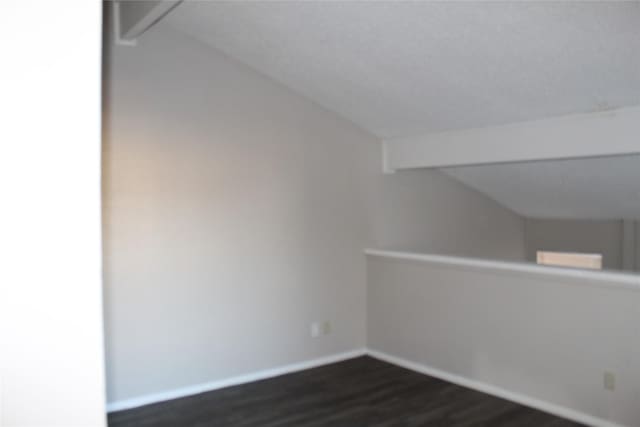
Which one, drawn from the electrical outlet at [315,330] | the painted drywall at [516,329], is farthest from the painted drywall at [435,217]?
the electrical outlet at [315,330]

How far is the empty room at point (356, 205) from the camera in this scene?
10.4ft

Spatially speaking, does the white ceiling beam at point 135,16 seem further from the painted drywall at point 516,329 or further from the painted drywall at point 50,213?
the painted drywall at point 516,329

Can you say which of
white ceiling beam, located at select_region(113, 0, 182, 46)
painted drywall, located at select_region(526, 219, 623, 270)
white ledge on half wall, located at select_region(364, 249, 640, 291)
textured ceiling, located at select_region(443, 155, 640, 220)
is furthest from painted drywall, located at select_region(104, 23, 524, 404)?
painted drywall, located at select_region(526, 219, 623, 270)

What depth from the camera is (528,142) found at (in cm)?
373

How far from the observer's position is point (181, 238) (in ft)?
12.9

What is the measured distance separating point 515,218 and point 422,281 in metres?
2.24

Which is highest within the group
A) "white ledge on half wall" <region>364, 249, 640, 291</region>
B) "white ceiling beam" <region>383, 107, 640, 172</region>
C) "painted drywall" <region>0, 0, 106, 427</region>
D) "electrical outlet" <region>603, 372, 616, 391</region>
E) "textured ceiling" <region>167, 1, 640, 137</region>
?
"textured ceiling" <region>167, 1, 640, 137</region>

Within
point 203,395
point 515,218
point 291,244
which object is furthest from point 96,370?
point 515,218

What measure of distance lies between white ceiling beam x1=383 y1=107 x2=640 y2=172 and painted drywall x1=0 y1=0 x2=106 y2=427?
3.17 meters

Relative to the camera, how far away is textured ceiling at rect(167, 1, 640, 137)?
2.68m

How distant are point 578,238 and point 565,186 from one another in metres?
1.56

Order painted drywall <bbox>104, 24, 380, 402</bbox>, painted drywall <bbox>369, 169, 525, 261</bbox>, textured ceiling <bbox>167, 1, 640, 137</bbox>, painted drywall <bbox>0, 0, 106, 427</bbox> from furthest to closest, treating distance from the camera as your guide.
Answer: painted drywall <bbox>369, 169, 525, 261</bbox>
painted drywall <bbox>104, 24, 380, 402</bbox>
textured ceiling <bbox>167, 1, 640, 137</bbox>
painted drywall <bbox>0, 0, 106, 427</bbox>

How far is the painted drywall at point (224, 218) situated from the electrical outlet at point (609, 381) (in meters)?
2.17

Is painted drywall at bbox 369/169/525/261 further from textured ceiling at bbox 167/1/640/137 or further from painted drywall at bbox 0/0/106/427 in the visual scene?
painted drywall at bbox 0/0/106/427
